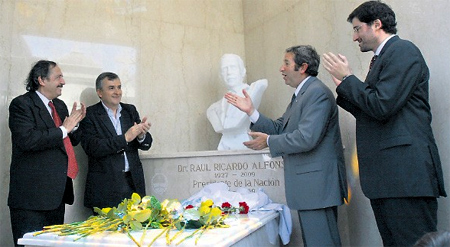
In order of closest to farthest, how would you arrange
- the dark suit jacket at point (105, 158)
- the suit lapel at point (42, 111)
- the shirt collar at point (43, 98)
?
the suit lapel at point (42, 111)
the shirt collar at point (43, 98)
the dark suit jacket at point (105, 158)

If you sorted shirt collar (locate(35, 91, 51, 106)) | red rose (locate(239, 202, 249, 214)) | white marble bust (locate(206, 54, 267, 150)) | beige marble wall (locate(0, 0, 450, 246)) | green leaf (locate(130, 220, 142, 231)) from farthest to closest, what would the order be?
white marble bust (locate(206, 54, 267, 150))
shirt collar (locate(35, 91, 51, 106))
beige marble wall (locate(0, 0, 450, 246))
red rose (locate(239, 202, 249, 214))
green leaf (locate(130, 220, 142, 231))

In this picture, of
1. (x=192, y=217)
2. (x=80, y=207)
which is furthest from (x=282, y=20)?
(x=192, y=217)

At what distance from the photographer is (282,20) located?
5.15 meters

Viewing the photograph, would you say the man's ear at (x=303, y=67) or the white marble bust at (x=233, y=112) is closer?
the man's ear at (x=303, y=67)

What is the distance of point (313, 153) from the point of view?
2.69 meters

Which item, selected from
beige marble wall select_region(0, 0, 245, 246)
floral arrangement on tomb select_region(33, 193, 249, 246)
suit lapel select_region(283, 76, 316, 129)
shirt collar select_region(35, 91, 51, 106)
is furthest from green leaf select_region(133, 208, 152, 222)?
beige marble wall select_region(0, 0, 245, 246)

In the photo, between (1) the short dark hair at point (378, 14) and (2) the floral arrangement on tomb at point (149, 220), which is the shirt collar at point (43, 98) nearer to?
(2) the floral arrangement on tomb at point (149, 220)

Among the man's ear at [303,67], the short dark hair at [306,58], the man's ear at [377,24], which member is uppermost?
the man's ear at [377,24]

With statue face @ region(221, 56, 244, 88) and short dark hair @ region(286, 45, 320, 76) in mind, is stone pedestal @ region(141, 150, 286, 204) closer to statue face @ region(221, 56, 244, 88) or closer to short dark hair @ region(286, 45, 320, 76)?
short dark hair @ region(286, 45, 320, 76)

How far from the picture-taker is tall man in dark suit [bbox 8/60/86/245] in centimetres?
328

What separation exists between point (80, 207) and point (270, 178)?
2.01 meters

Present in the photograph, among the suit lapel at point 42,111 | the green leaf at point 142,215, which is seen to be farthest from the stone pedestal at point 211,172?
the green leaf at point 142,215

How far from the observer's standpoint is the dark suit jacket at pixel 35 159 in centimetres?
328

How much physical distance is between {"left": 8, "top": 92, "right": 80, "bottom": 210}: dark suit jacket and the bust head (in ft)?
6.03
